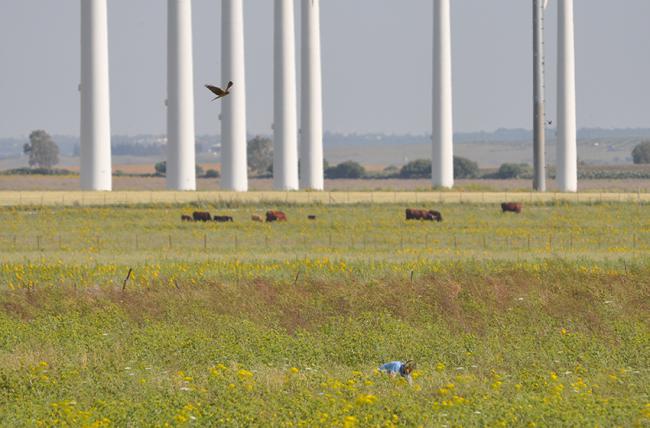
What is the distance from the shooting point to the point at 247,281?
152 ft

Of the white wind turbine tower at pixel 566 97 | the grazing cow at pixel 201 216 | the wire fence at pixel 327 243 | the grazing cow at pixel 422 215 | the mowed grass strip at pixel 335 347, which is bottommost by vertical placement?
the mowed grass strip at pixel 335 347

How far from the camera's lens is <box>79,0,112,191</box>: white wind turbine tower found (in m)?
111

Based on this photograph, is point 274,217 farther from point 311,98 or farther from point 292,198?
point 311,98

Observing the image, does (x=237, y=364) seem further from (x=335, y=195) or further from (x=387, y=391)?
(x=335, y=195)

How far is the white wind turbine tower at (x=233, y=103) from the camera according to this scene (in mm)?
117438

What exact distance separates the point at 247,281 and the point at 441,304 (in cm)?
573

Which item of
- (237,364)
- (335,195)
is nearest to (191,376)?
(237,364)

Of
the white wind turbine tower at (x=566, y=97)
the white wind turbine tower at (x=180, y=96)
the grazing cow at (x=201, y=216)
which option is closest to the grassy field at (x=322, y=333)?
the grazing cow at (x=201, y=216)

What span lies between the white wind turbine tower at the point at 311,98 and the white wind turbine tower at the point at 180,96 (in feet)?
29.5

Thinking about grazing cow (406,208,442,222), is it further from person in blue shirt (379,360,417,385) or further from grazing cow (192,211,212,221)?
person in blue shirt (379,360,417,385)

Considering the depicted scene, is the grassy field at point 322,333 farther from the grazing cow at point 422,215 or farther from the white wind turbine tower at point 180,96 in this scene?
the white wind turbine tower at point 180,96

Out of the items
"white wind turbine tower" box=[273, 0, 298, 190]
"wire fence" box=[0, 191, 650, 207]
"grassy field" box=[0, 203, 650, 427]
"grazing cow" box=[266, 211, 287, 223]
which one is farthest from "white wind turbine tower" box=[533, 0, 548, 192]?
"grassy field" box=[0, 203, 650, 427]

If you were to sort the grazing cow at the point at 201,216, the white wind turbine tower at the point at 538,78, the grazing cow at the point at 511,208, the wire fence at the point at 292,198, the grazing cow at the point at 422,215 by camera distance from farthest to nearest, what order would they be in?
the white wind turbine tower at the point at 538,78 → the wire fence at the point at 292,198 → the grazing cow at the point at 511,208 → the grazing cow at the point at 422,215 → the grazing cow at the point at 201,216

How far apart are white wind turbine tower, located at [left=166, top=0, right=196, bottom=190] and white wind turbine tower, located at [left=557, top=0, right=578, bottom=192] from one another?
27.1 m
